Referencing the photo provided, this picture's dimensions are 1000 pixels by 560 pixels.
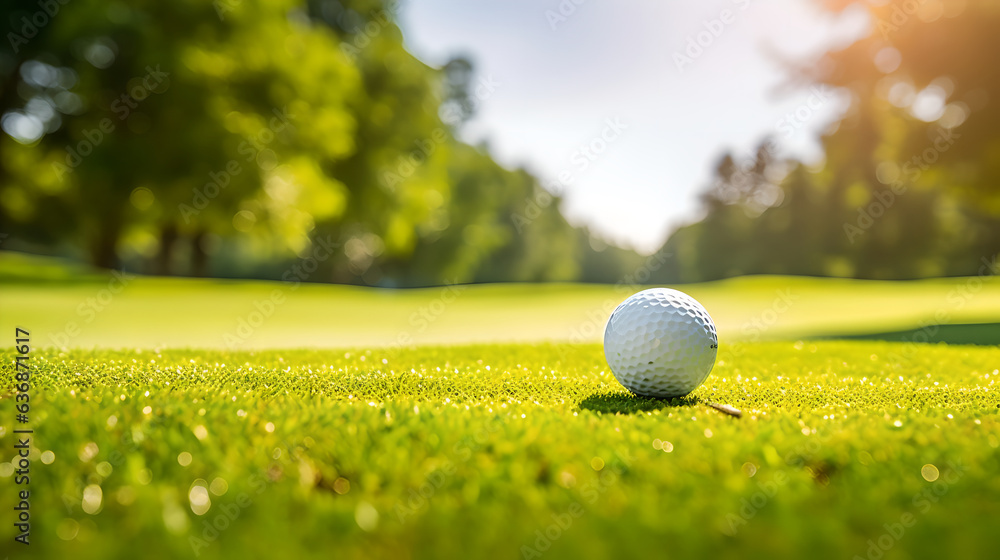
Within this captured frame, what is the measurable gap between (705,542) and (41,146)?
89.6 feet

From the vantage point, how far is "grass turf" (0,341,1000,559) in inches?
83.4

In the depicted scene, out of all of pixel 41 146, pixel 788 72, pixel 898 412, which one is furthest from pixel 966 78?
pixel 41 146

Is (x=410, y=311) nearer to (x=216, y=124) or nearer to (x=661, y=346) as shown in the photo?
(x=216, y=124)

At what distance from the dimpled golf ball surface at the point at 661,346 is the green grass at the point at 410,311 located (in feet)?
17.2

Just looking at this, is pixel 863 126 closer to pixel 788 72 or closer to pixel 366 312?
pixel 788 72

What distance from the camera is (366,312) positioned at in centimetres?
1602

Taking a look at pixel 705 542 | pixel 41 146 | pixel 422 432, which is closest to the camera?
pixel 705 542

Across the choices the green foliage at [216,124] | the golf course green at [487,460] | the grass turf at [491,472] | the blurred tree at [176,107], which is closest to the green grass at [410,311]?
the blurred tree at [176,107]

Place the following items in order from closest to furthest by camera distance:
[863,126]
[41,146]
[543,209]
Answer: [863,126]
[41,146]
[543,209]

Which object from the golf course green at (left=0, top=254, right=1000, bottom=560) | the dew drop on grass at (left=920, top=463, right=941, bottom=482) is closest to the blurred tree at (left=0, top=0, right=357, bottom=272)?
the golf course green at (left=0, top=254, right=1000, bottom=560)

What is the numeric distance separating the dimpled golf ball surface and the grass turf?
0.63ft

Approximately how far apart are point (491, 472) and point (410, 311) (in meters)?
13.7

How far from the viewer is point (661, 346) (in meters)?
4.73

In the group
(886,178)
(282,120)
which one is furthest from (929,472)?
(886,178)
